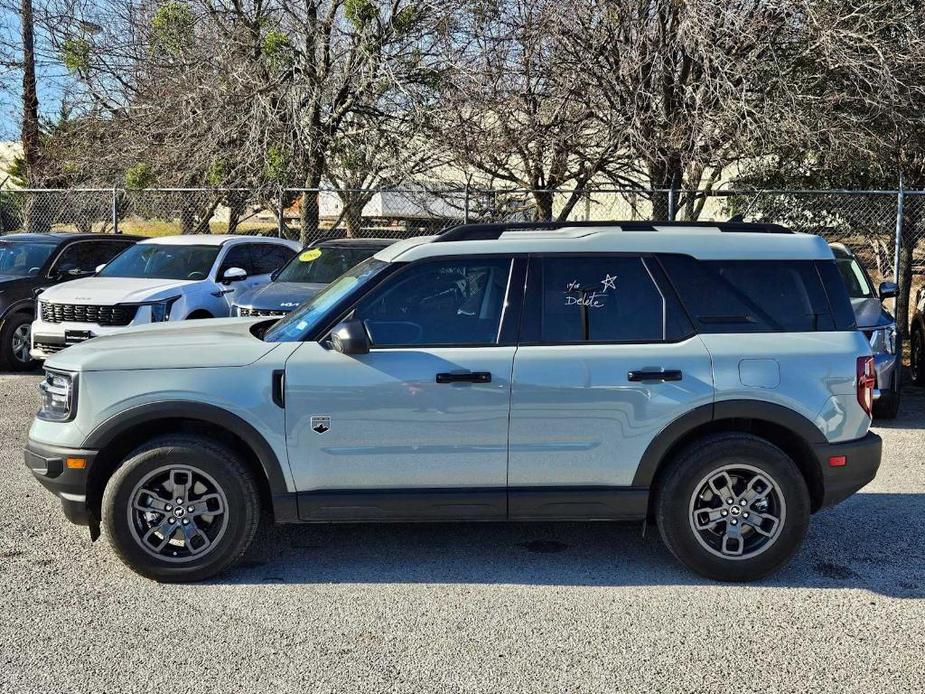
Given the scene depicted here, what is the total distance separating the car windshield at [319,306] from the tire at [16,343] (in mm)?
7262

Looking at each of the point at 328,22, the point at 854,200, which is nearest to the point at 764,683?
the point at 854,200

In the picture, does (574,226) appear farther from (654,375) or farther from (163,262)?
(163,262)

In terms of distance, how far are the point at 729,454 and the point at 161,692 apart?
114 inches

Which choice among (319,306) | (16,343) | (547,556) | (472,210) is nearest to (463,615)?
(547,556)

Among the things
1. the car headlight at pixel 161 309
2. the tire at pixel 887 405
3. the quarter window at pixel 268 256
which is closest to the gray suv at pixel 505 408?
the tire at pixel 887 405

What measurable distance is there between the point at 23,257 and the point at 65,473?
8.34m

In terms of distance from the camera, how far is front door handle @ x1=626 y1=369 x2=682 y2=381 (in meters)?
4.77

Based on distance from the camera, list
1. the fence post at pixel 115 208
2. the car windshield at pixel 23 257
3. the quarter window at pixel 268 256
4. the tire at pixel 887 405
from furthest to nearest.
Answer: the fence post at pixel 115 208, the quarter window at pixel 268 256, the car windshield at pixel 23 257, the tire at pixel 887 405

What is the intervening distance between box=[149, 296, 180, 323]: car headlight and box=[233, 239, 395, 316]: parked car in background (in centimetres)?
71

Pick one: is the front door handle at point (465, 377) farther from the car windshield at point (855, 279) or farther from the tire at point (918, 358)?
the tire at point (918, 358)

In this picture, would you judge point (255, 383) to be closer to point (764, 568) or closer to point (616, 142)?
point (764, 568)

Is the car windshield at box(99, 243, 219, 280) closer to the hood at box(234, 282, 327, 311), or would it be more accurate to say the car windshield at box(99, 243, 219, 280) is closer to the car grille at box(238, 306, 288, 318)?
the hood at box(234, 282, 327, 311)

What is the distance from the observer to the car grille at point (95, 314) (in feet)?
33.0

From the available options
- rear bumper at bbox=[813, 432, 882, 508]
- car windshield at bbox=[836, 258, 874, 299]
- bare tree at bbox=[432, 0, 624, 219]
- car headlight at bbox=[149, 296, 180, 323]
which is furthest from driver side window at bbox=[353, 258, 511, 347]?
bare tree at bbox=[432, 0, 624, 219]
